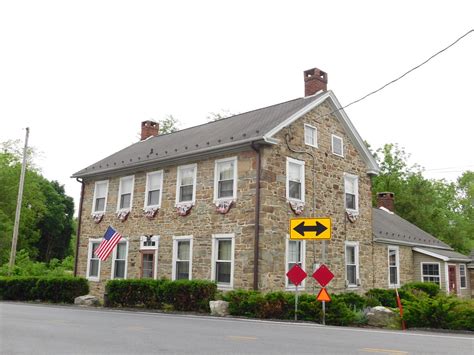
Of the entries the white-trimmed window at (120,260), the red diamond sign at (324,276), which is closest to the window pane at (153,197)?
the white-trimmed window at (120,260)

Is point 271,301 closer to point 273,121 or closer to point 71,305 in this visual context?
point 273,121

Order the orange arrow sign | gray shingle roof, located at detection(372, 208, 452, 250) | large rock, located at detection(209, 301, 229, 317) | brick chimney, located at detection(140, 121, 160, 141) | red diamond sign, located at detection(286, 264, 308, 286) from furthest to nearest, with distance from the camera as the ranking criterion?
brick chimney, located at detection(140, 121, 160, 141)
gray shingle roof, located at detection(372, 208, 452, 250)
large rock, located at detection(209, 301, 229, 317)
red diamond sign, located at detection(286, 264, 308, 286)
the orange arrow sign

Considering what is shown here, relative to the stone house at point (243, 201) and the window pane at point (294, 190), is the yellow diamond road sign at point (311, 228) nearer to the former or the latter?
the stone house at point (243, 201)

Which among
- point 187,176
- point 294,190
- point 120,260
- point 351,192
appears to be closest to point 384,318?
point 294,190

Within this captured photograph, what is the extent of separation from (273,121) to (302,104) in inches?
76.4

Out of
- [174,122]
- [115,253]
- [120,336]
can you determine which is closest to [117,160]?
[115,253]

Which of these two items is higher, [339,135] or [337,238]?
[339,135]

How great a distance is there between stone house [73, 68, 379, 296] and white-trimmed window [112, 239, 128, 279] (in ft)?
0.17

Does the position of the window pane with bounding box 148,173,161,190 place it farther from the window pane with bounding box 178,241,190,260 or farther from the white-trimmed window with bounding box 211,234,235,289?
the white-trimmed window with bounding box 211,234,235,289

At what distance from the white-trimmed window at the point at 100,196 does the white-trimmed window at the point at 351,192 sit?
11.4 meters

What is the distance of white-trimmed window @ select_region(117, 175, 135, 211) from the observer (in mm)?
22344

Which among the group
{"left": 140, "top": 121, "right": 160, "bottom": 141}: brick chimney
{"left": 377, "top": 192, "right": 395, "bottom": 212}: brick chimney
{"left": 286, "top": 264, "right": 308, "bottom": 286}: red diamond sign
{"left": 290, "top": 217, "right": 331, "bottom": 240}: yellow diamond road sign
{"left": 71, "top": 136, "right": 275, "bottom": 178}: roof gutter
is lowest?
{"left": 286, "top": 264, "right": 308, "bottom": 286}: red diamond sign

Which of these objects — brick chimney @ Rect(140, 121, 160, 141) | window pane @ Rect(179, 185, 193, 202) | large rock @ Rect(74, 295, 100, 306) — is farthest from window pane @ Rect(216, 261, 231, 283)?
brick chimney @ Rect(140, 121, 160, 141)

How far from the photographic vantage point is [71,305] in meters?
19.1
